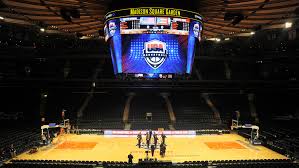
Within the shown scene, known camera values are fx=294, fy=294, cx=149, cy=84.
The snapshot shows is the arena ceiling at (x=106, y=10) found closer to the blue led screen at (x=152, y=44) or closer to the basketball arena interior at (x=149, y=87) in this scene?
the basketball arena interior at (x=149, y=87)

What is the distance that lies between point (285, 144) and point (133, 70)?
60.1 feet

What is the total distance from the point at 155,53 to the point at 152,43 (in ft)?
1.29

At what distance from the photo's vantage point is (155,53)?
10508mm

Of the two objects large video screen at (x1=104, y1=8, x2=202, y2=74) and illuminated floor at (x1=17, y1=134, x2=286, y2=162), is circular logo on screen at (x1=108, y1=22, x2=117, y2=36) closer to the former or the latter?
large video screen at (x1=104, y1=8, x2=202, y2=74)

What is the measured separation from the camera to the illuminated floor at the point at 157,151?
21109 mm

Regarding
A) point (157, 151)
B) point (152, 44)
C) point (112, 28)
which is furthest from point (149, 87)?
point (152, 44)

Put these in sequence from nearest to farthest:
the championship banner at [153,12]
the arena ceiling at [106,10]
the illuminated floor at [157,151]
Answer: the arena ceiling at [106,10] < the championship banner at [153,12] < the illuminated floor at [157,151]

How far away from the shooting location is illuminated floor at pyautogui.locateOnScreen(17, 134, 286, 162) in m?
21.1

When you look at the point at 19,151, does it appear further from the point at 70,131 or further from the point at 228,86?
the point at 228,86

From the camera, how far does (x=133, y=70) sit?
10.8 m

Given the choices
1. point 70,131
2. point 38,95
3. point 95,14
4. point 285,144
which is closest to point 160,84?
point 70,131

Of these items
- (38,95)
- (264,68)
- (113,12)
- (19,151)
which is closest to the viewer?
(113,12)

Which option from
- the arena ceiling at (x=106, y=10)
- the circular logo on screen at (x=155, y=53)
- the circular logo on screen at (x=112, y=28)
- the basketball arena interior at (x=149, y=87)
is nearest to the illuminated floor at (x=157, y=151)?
the basketball arena interior at (x=149, y=87)

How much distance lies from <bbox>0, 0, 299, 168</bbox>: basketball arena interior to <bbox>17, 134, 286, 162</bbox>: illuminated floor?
9 cm
